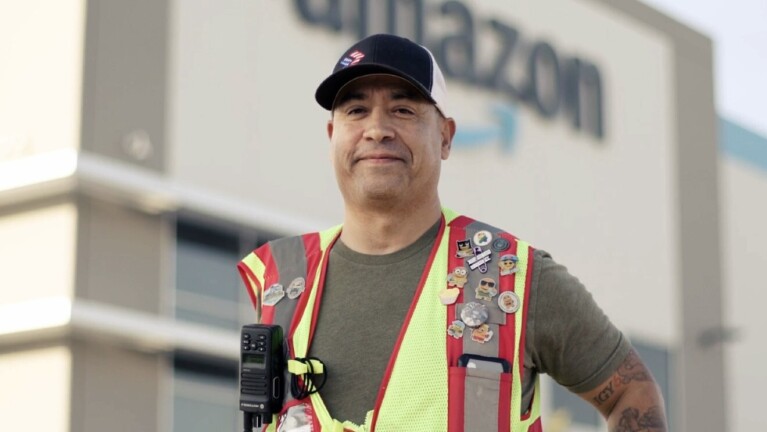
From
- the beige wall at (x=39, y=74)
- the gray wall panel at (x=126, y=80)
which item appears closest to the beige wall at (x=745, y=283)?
Result: the gray wall panel at (x=126, y=80)

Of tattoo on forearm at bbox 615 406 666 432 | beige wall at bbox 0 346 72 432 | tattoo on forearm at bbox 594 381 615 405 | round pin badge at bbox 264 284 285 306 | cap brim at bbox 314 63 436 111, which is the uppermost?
beige wall at bbox 0 346 72 432

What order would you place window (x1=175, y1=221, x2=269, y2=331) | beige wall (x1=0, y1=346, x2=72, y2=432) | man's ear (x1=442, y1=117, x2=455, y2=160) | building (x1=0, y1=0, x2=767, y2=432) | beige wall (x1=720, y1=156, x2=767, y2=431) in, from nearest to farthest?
man's ear (x1=442, y1=117, x2=455, y2=160)
beige wall (x1=0, y1=346, x2=72, y2=432)
building (x1=0, y1=0, x2=767, y2=432)
window (x1=175, y1=221, x2=269, y2=331)
beige wall (x1=720, y1=156, x2=767, y2=431)

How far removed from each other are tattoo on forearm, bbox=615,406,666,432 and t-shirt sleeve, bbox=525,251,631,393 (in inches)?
4.0

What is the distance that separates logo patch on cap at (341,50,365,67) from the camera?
3.89 m

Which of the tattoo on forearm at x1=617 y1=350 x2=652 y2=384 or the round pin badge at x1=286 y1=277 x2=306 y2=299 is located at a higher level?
the round pin badge at x1=286 y1=277 x2=306 y2=299

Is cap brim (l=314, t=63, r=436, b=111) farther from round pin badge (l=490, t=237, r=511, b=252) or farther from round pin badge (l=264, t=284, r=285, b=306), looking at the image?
round pin badge (l=264, t=284, r=285, b=306)

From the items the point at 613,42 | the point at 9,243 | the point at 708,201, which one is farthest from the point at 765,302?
the point at 9,243

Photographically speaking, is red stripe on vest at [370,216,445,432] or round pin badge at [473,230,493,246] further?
round pin badge at [473,230,493,246]

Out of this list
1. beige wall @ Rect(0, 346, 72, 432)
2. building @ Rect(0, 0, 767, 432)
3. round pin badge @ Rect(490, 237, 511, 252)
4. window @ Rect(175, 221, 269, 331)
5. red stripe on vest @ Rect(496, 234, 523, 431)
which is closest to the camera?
red stripe on vest @ Rect(496, 234, 523, 431)

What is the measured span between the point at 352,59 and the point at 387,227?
41 cm

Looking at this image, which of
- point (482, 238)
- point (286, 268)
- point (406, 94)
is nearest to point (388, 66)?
point (406, 94)

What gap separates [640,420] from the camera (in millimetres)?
3842

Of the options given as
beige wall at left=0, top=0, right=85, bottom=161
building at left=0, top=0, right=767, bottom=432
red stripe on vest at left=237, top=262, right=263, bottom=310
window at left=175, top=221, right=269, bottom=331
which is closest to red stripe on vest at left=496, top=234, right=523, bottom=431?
red stripe on vest at left=237, top=262, right=263, bottom=310

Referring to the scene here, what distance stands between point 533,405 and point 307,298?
0.59m
